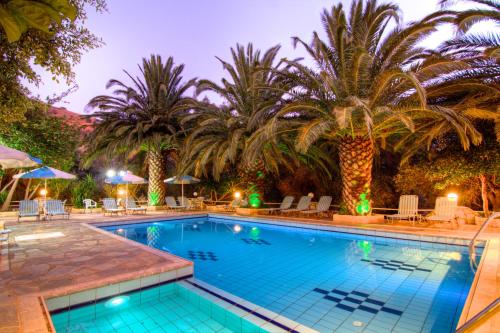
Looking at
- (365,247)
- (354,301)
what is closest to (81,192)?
(365,247)

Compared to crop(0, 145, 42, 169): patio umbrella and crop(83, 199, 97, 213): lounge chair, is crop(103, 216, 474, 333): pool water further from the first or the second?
crop(83, 199, 97, 213): lounge chair

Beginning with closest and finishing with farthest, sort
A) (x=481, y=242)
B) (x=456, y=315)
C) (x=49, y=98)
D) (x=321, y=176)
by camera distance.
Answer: (x=456, y=315), (x=481, y=242), (x=49, y=98), (x=321, y=176)

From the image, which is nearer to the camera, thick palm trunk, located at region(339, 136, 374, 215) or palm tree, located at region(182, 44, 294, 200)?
thick palm trunk, located at region(339, 136, 374, 215)

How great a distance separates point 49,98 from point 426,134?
52.1 feet

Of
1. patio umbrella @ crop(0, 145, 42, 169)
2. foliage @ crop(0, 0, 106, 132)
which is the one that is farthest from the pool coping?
foliage @ crop(0, 0, 106, 132)

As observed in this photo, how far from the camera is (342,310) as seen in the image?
4.38 meters

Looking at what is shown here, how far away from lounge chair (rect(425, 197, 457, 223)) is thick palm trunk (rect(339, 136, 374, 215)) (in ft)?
7.54

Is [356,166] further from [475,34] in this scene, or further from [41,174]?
[41,174]

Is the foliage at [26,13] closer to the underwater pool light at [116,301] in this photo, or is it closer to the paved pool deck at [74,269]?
the paved pool deck at [74,269]

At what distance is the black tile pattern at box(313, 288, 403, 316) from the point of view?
4391mm

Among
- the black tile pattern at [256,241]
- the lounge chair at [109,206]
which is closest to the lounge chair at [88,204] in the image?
the lounge chair at [109,206]

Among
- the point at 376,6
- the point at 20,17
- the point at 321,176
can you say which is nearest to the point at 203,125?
the point at 321,176

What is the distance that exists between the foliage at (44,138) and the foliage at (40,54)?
10152 mm

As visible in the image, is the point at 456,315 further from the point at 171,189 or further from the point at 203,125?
the point at 171,189
